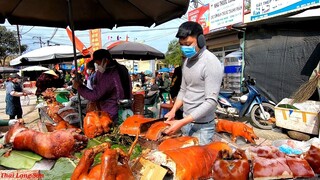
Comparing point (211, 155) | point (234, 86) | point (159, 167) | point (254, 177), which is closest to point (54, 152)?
point (159, 167)

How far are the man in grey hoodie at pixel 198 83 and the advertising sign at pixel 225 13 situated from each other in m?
8.82

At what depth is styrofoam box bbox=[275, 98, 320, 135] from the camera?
5379 millimetres

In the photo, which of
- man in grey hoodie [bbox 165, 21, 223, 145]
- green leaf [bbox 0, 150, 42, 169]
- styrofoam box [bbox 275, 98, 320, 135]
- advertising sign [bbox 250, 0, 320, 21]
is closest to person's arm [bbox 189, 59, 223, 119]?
man in grey hoodie [bbox 165, 21, 223, 145]

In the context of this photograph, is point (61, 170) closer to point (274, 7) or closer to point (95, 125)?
point (95, 125)

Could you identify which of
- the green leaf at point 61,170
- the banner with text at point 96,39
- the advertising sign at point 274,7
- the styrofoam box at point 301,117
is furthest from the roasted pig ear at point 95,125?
the banner with text at point 96,39

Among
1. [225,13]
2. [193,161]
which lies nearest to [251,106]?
[225,13]

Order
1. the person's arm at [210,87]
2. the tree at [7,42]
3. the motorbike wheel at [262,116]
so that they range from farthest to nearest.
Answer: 1. the tree at [7,42]
2. the motorbike wheel at [262,116]
3. the person's arm at [210,87]

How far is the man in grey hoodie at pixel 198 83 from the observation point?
1928 mm

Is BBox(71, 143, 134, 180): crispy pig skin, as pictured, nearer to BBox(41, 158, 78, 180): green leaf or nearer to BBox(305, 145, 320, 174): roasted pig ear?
BBox(41, 158, 78, 180): green leaf

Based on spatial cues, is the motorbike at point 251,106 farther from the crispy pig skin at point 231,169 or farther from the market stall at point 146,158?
the crispy pig skin at point 231,169

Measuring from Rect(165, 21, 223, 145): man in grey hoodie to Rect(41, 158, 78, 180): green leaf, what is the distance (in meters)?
0.66

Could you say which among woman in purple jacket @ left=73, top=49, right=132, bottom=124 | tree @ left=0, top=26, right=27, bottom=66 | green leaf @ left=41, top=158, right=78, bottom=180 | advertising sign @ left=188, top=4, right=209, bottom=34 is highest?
tree @ left=0, top=26, right=27, bottom=66

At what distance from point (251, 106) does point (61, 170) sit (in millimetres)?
6355

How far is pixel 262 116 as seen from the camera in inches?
270
